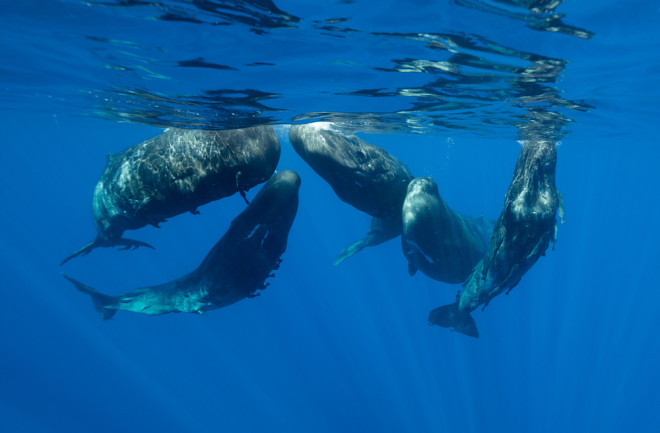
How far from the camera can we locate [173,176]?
7590 mm

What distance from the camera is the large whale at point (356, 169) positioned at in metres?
9.18

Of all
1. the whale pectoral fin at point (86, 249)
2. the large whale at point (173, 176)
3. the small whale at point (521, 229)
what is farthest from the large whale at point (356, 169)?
the whale pectoral fin at point (86, 249)

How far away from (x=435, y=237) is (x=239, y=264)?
4.58 metres

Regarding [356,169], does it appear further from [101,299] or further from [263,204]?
[101,299]

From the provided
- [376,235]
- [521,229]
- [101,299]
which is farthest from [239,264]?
[521,229]

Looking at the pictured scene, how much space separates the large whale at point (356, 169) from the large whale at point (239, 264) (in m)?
1.02

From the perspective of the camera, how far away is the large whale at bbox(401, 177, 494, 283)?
882 cm

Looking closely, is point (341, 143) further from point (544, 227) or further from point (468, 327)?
point (468, 327)

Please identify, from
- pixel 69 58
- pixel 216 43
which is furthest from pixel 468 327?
pixel 69 58

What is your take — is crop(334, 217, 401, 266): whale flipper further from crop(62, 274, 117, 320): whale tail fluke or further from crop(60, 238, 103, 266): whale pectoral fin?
crop(60, 238, 103, 266): whale pectoral fin

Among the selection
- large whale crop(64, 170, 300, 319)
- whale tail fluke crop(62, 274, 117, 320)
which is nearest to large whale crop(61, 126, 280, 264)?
large whale crop(64, 170, 300, 319)

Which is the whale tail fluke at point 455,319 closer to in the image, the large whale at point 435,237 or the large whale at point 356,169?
the large whale at point 435,237

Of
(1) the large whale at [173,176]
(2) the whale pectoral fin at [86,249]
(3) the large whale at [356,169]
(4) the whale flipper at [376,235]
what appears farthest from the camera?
(4) the whale flipper at [376,235]

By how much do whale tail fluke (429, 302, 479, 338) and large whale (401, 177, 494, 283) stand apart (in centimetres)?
120
